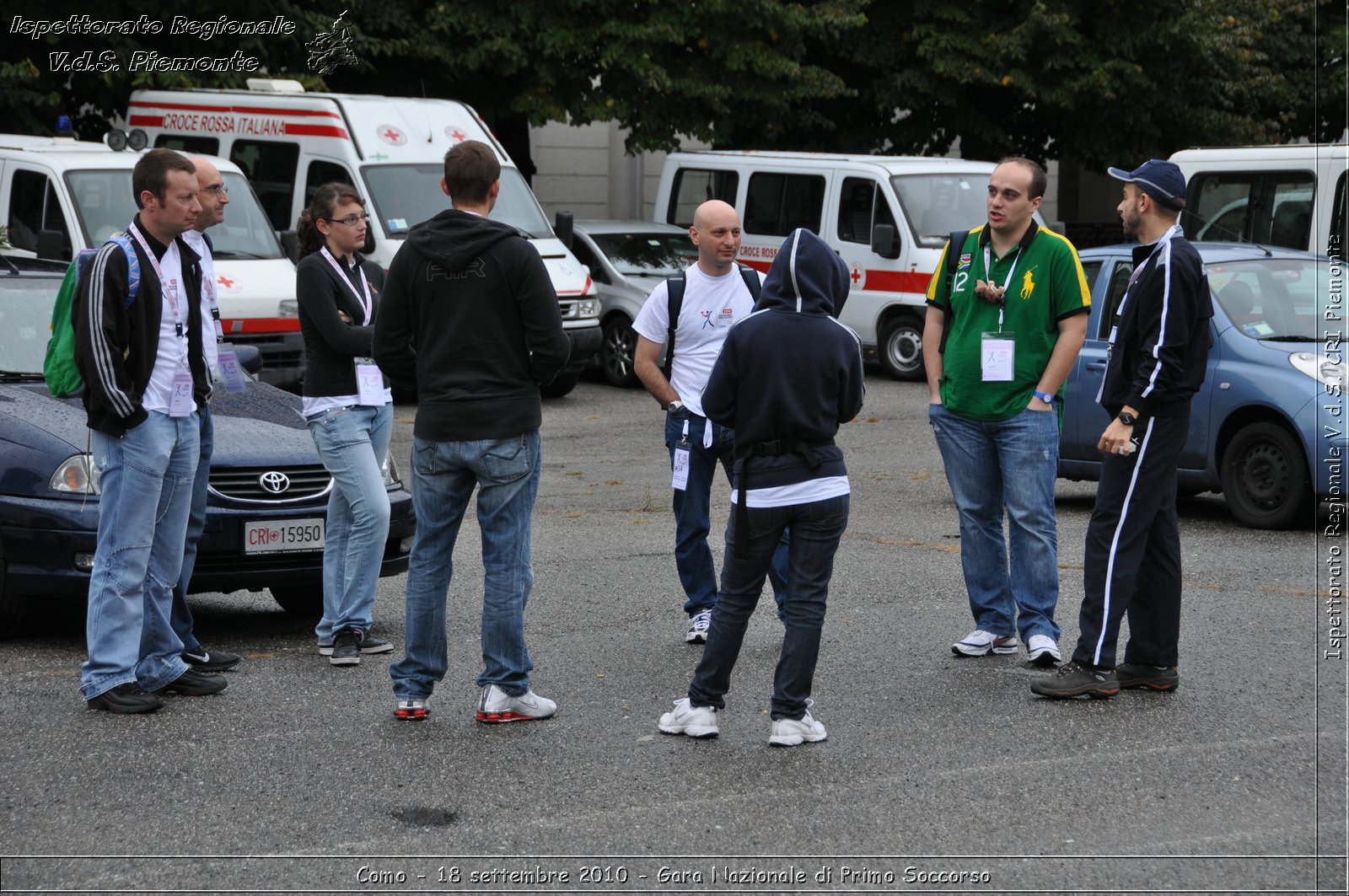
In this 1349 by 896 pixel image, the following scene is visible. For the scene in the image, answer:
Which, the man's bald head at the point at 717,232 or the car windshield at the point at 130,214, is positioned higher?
the man's bald head at the point at 717,232

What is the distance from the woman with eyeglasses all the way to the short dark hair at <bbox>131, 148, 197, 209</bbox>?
74 cm

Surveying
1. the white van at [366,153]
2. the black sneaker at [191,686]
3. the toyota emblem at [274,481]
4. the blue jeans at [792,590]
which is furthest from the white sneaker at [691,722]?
the white van at [366,153]

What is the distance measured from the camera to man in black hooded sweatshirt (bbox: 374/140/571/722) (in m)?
5.65

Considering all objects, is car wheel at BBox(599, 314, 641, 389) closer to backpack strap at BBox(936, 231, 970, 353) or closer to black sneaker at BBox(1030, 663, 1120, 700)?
backpack strap at BBox(936, 231, 970, 353)

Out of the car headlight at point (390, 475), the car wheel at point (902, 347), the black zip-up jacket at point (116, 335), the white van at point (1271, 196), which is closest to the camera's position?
the black zip-up jacket at point (116, 335)

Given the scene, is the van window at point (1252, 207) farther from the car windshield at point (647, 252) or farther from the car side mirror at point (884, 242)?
the car windshield at point (647, 252)

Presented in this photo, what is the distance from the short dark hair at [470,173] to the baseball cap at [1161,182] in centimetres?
222

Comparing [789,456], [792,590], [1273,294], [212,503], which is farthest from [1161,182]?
[1273,294]

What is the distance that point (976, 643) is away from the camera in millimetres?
6895

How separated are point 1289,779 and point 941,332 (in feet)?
8.02

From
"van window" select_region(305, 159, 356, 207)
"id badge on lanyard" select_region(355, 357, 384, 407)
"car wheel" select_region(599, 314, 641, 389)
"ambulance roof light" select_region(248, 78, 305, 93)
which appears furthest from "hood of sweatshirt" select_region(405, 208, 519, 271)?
"car wheel" select_region(599, 314, 641, 389)

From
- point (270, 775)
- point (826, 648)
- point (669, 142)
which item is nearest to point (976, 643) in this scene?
point (826, 648)

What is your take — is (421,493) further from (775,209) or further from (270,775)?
(775,209)

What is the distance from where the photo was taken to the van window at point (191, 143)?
17.7 metres
